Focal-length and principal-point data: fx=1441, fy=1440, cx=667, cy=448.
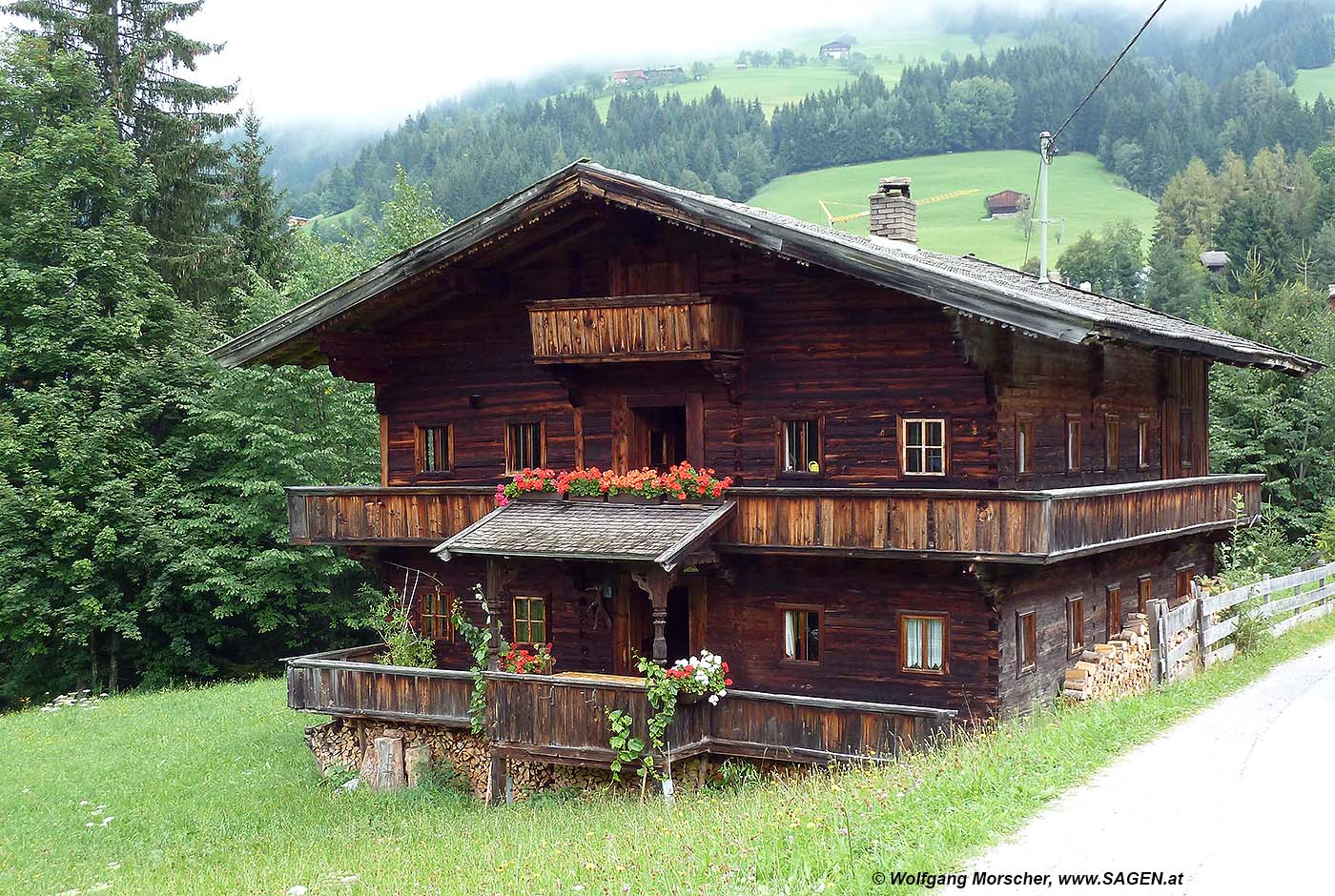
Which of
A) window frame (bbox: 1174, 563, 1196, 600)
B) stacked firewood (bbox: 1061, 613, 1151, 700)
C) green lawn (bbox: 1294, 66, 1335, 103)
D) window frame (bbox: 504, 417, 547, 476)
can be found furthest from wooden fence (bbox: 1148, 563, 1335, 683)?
green lawn (bbox: 1294, 66, 1335, 103)

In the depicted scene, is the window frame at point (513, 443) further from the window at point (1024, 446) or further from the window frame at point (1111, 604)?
the window frame at point (1111, 604)

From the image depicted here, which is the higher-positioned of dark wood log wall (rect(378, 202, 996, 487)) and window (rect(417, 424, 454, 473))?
Result: dark wood log wall (rect(378, 202, 996, 487))

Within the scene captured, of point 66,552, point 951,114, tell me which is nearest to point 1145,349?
point 66,552

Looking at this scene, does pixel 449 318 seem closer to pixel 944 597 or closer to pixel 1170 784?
pixel 944 597

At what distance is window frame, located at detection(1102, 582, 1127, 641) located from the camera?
984 inches

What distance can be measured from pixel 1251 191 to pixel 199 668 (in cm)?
6664

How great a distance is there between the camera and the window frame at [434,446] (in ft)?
86.9

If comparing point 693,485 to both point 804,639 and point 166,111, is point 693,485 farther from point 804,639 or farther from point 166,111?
point 166,111

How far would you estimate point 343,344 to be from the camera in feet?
86.3

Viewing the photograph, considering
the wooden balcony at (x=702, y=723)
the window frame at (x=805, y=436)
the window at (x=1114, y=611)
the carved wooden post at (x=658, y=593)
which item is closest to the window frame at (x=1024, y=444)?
the window frame at (x=805, y=436)

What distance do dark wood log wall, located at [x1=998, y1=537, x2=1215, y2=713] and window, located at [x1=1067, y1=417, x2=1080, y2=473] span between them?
1551mm

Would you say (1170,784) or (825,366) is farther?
(825,366)

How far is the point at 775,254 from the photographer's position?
71.1 ft

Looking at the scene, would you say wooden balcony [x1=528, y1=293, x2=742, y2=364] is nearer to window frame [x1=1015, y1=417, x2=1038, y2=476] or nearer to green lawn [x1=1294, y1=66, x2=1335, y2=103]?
window frame [x1=1015, y1=417, x2=1038, y2=476]
